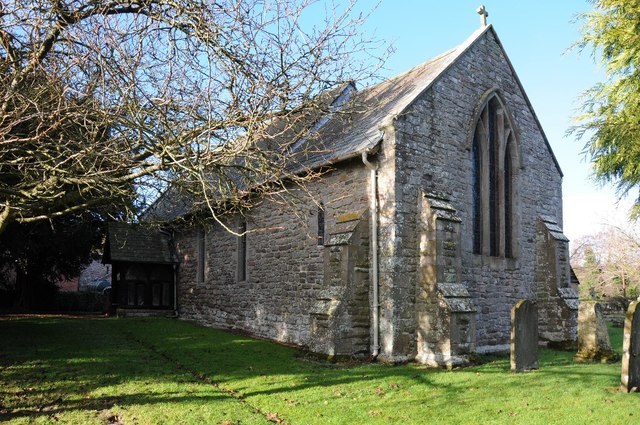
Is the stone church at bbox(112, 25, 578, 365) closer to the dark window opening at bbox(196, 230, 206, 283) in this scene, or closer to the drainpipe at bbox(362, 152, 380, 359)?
the drainpipe at bbox(362, 152, 380, 359)

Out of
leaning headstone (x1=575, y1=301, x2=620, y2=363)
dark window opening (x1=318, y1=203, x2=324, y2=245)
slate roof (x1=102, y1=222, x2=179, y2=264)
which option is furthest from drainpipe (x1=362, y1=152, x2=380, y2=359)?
slate roof (x1=102, y1=222, x2=179, y2=264)

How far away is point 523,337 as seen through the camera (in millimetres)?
11336

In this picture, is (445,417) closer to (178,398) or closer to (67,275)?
(178,398)

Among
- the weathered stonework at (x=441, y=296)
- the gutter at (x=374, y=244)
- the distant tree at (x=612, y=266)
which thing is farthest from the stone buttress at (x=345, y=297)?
the distant tree at (x=612, y=266)

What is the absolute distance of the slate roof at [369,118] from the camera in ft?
42.9

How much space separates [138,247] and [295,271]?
36.7ft

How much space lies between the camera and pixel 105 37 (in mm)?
8422

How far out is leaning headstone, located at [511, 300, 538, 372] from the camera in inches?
441

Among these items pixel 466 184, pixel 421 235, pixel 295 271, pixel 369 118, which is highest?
pixel 369 118

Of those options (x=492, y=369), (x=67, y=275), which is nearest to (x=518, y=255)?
(x=492, y=369)

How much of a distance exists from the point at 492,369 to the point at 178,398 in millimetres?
6502

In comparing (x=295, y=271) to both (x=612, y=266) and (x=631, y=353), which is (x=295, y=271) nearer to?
(x=631, y=353)

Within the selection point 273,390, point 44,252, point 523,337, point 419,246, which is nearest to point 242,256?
point 419,246

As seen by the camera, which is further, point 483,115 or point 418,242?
point 483,115
